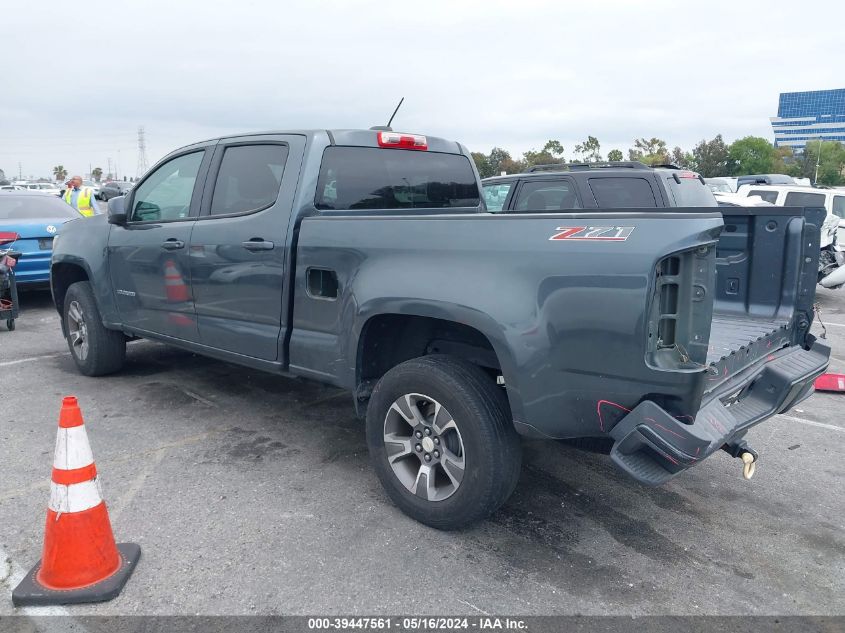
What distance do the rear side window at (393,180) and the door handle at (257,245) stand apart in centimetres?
36

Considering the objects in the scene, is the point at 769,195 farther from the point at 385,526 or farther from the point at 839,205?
the point at 385,526

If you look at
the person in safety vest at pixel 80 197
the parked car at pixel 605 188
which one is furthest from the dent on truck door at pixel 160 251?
the person in safety vest at pixel 80 197

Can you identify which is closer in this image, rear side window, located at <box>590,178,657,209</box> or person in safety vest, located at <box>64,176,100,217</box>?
rear side window, located at <box>590,178,657,209</box>

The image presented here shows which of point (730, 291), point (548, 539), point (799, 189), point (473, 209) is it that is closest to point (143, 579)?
point (548, 539)

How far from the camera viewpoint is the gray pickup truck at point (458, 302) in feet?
8.73

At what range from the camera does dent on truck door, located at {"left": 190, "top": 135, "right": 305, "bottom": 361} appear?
398cm

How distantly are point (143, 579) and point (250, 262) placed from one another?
1863 millimetres

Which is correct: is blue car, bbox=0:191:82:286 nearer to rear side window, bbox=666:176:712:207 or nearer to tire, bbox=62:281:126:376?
tire, bbox=62:281:126:376

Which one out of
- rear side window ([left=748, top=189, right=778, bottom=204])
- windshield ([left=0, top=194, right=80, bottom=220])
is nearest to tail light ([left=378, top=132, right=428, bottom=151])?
windshield ([left=0, top=194, right=80, bottom=220])

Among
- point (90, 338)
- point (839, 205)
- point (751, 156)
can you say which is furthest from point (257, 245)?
point (751, 156)

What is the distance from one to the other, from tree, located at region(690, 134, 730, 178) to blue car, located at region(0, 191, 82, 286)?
56077 millimetres

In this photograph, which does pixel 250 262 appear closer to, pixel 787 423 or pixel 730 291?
pixel 730 291

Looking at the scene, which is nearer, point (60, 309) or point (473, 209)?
point (473, 209)

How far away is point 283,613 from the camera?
2.70 meters
